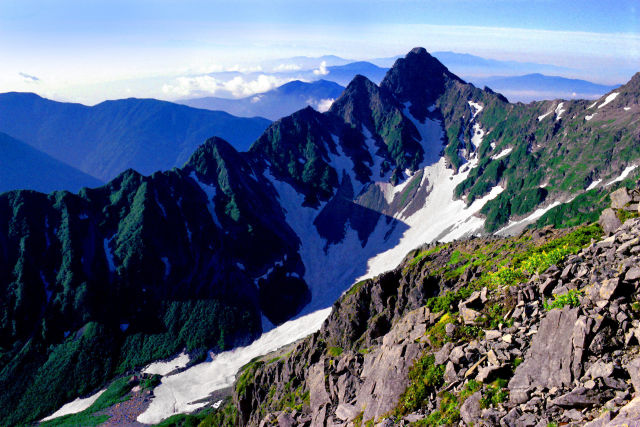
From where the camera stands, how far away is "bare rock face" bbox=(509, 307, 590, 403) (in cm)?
2034

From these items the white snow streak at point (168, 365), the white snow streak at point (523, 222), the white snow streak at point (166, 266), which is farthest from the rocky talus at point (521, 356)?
the white snow streak at point (523, 222)

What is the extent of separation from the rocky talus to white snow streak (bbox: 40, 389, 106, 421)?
111531mm

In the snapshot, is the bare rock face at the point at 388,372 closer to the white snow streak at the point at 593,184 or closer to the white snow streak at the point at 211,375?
the white snow streak at the point at 211,375

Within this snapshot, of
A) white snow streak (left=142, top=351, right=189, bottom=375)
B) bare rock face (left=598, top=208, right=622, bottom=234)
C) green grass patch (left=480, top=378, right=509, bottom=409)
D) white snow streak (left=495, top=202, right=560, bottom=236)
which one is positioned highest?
bare rock face (left=598, top=208, right=622, bottom=234)

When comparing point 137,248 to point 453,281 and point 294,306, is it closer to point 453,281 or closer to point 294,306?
point 294,306

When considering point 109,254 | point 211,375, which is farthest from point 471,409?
point 109,254

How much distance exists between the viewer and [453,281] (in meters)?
59.9

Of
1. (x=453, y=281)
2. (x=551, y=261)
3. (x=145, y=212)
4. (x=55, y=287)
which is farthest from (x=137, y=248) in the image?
(x=551, y=261)

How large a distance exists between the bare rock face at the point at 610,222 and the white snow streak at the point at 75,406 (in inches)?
5700

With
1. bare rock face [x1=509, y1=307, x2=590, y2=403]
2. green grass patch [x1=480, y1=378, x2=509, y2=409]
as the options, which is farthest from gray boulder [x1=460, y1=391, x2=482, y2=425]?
bare rock face [x1=509, y1=307, x2=590, y2=403]

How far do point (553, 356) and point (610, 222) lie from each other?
818 inches

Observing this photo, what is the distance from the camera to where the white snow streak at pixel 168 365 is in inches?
5472

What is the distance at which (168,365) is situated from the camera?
143000mm

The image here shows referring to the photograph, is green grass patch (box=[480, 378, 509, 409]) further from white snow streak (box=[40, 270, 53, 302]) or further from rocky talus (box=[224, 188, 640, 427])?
white snow streak (box=[40, 270, 53, 302])
